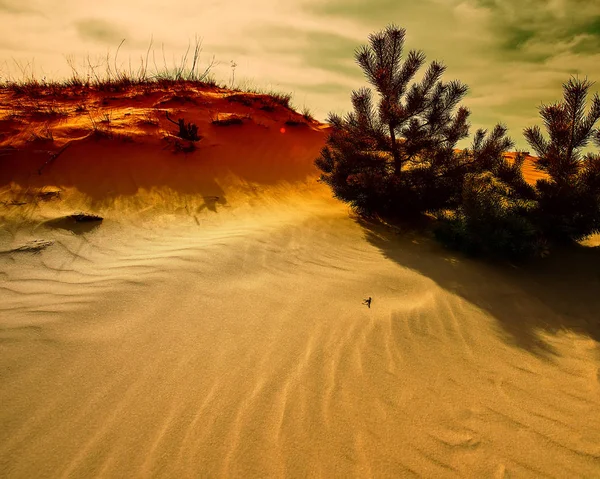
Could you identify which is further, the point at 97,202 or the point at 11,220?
the point at 97,202

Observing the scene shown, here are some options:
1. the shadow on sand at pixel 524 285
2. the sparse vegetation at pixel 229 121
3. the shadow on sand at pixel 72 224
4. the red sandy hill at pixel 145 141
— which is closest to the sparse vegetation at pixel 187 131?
the red sandy hill at pixel 145 141

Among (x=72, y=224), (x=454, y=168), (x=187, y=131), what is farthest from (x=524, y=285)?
(x=187, y=131)

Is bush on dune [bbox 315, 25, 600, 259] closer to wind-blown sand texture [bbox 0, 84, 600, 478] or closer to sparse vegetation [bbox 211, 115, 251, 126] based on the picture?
wind-blown sand texture [bbox 0, 84, 600, 478]

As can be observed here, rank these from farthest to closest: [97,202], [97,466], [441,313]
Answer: [97,202]
[441,313]
[97,466]

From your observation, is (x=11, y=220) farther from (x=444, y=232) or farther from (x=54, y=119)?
(x=444, y=232)

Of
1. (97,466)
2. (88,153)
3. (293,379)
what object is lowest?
(97,466)

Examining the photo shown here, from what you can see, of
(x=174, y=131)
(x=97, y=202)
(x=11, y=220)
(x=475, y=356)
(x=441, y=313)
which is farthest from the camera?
(x=174, y=131)

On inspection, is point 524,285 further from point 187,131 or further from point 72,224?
point 187,131

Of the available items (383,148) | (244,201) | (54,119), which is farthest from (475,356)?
(54,119)

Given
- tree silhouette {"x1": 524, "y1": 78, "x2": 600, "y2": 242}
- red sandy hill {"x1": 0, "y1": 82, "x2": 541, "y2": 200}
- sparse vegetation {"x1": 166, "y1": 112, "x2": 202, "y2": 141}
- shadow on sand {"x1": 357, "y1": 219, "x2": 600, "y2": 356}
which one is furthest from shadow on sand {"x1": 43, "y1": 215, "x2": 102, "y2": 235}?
tree silhouette {"x1": 524, "y1": 78, "x2": 600, "y2": 242}
